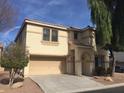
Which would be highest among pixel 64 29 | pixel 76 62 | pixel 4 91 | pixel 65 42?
pixel 64 29

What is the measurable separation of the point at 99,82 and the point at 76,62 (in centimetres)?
519

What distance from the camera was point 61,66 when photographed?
1166 inches

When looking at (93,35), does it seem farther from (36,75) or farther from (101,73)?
(36,75)

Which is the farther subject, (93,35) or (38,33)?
(93,35)

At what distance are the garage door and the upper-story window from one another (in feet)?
8.74

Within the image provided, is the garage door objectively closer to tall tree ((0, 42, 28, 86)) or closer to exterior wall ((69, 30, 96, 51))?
exterior wall ((69, 30, 96, 51))

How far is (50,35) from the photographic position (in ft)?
91.6

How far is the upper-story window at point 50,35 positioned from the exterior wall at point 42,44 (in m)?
0.47

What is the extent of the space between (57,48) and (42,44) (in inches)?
93.4

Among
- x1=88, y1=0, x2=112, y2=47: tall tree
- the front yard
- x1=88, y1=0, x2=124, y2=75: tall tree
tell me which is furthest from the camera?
x1=88, y1=0, x2=124, y2=75: tall tree

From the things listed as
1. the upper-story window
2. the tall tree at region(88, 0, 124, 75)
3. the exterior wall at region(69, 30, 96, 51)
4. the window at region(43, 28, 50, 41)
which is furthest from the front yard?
the tall tree at region(88, 0, 124, 75)

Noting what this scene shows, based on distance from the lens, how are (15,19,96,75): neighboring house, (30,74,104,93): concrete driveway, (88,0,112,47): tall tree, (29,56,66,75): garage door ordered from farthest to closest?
(29,56,66,75): garage door
(15,19,96,75): neighboring house
(88,0,112,47): tall tree
(30,74,104,93): concrete driveway

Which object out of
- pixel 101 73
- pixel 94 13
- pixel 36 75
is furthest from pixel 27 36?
pixel 101 73

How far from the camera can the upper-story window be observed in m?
27.5
